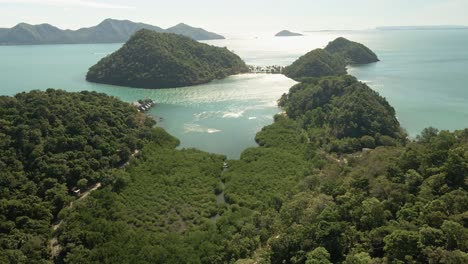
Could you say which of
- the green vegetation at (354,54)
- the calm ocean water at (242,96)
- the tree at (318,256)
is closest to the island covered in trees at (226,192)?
the tree at (318,256)


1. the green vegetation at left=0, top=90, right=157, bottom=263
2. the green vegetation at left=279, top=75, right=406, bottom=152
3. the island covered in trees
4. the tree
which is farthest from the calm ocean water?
the tree

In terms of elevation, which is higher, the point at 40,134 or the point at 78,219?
the point at 40,134

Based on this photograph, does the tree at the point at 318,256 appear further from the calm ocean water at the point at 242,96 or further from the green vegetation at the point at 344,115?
the calm ocean water at the point at 242,96

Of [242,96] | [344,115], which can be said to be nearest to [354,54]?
[242,96]

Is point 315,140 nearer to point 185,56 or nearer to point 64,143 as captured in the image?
point 64,143

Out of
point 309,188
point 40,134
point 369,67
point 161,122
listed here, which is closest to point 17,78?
point 161,122

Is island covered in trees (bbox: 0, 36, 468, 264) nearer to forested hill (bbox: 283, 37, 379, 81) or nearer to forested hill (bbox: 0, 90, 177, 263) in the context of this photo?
forested hill (bbox: 0, 90, 177, 263)

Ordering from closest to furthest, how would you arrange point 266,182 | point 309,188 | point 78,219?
1. point 78,219
2. point 309,188
3. point 266,182
